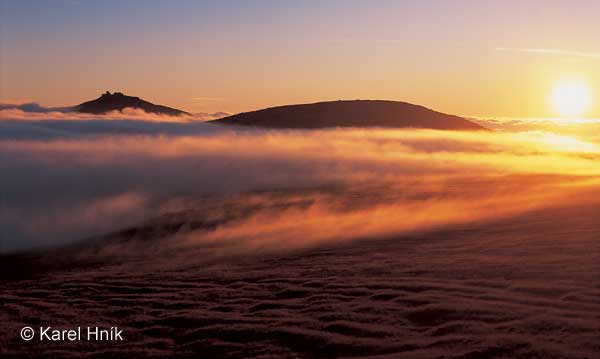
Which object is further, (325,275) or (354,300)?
(325,275)

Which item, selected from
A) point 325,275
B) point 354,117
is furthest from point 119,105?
point 325,275

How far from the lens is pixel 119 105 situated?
621 feet

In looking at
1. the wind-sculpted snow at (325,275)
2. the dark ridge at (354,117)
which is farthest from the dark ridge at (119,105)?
the wind-sculpted snow at (325,275)

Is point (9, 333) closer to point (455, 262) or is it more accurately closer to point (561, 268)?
point (455, 262)

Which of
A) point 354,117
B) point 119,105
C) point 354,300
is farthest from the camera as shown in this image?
point 119,105

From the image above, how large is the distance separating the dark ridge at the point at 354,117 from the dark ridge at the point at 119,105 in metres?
94.7

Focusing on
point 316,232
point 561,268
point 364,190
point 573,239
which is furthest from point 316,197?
point 561,268

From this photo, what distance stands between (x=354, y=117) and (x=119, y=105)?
4898 inches

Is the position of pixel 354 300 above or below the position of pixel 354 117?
below

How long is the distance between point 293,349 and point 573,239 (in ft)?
18.7

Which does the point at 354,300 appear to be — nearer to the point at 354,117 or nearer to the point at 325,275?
the point at 325,275

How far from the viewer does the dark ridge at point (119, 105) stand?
180625mm

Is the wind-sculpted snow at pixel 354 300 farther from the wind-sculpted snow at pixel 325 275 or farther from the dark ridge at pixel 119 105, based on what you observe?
the dark ridge at pixel 119 105

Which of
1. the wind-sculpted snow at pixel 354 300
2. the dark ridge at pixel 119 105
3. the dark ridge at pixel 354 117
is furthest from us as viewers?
the dark ridge at pixel 119 105
